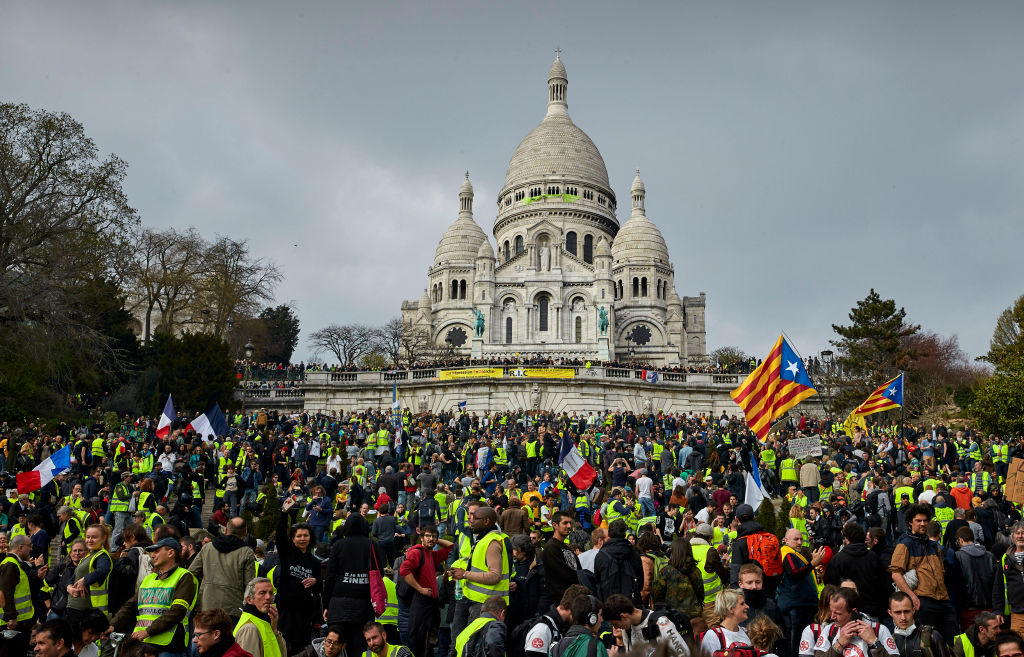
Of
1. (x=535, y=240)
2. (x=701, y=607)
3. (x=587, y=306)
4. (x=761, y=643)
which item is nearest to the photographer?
(x=761, y=643)

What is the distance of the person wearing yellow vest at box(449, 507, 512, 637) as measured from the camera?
734 cm

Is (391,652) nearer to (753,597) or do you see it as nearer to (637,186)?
(753,597)

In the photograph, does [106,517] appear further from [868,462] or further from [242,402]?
[242,402]

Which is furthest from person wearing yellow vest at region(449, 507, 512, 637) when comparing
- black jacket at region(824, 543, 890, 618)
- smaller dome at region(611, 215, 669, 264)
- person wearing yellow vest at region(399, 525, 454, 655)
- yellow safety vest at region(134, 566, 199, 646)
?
smaller dome at region(611, 215, 669, 264)

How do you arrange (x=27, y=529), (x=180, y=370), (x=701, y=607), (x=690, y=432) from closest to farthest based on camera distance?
(x=701, y=607) → (x=27, y=529) → (x=690, y=432) → (x=180, y=370)

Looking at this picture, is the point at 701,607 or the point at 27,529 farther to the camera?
the point at 27,529

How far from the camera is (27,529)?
995 cm

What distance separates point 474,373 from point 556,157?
1985 inches

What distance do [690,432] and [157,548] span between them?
20081mm

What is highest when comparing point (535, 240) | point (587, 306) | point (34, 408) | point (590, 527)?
point (535, 240)

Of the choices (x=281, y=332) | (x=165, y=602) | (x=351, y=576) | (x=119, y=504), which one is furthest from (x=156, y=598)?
(x=281, y=332)

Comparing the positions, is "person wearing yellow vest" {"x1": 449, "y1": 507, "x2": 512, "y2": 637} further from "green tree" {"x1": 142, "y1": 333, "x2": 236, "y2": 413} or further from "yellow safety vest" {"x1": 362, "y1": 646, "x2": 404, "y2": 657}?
"green tree" {"x1": 142, "y1": 333, "x2": 236, "y2": 413}

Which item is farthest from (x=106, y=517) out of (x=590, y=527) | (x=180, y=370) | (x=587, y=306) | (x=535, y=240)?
(x=535, y=240)

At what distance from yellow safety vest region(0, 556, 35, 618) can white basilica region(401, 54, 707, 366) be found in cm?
5519
